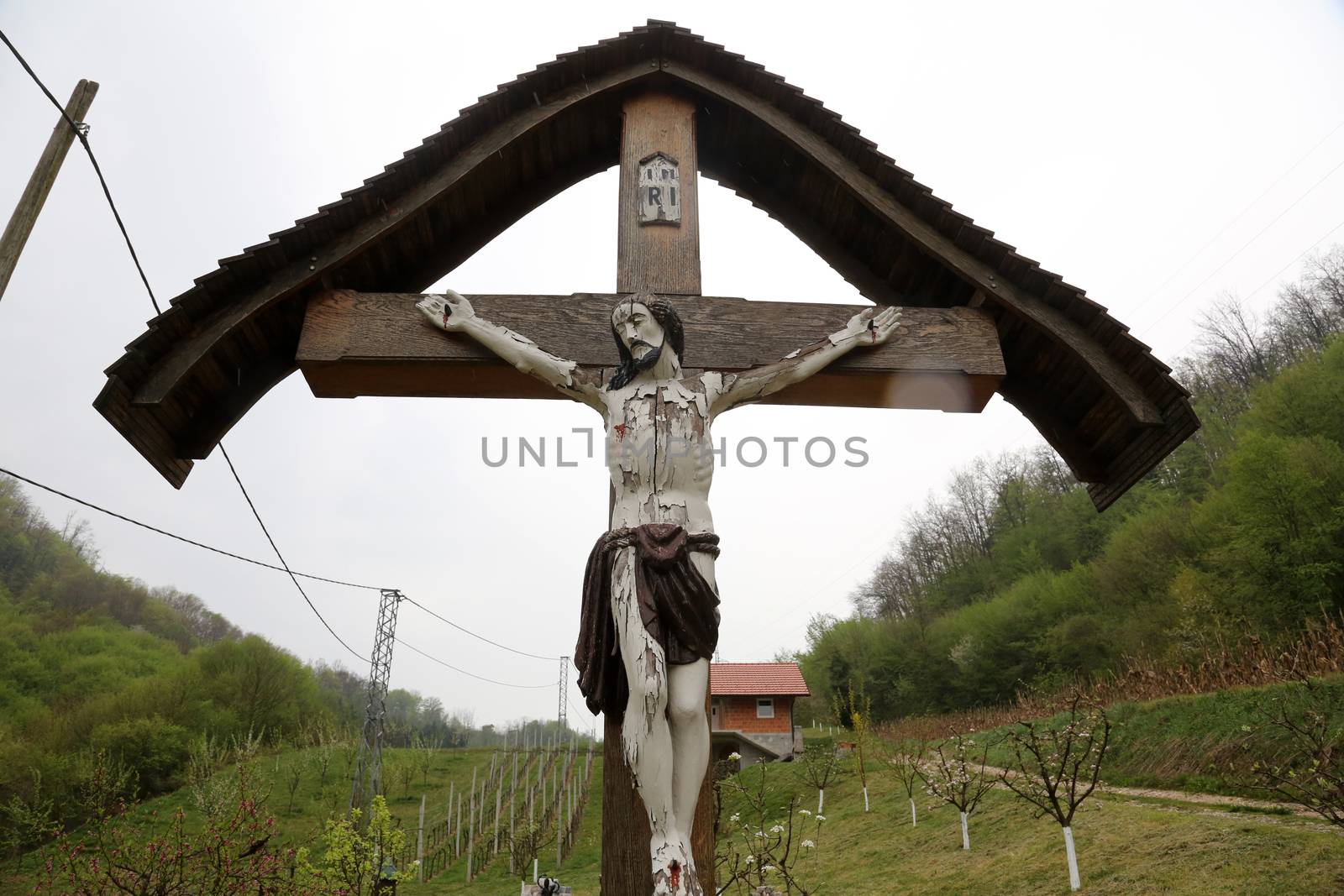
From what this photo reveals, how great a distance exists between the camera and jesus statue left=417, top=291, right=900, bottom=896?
85.8 inches

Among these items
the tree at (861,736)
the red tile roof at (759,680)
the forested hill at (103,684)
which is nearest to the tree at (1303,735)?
the tree at (861,736)

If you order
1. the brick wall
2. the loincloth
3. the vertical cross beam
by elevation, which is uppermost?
the vertical cross beam

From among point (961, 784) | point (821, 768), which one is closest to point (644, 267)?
point (961, 784)

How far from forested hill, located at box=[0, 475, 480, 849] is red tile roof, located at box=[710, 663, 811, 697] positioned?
15971 millimetres

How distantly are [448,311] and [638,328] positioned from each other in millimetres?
962

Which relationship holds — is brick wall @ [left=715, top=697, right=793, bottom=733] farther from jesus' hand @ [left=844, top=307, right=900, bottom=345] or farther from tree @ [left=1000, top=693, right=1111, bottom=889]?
jesus' hand @ [left=844, top=307, right=900, bottom=345]

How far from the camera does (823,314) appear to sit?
354 cm

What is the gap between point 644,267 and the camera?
3576mm

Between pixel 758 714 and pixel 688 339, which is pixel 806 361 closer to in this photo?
pixel 688 339

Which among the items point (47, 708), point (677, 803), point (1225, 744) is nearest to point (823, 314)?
point (677, 803)

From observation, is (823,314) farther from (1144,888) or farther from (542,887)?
(1144,888)

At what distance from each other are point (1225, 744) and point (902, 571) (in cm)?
4593

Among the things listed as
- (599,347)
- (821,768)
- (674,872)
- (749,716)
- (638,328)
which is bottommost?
(821,768)

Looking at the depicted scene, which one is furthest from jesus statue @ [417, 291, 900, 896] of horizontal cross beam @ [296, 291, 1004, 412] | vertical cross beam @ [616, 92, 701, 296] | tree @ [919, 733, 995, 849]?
tree @ [919, 733, 995, 849]
